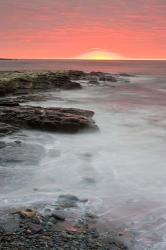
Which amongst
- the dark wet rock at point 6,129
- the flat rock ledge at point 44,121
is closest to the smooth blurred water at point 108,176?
the dark wet rock at point 6,129

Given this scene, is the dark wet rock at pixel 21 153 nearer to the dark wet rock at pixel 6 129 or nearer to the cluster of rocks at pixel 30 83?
the dark wet rock at pixel 6 129

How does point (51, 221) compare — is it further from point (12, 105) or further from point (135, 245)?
point (12, 105)

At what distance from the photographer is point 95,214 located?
308 inches

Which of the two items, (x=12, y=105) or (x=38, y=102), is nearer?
(x=12, y=105)

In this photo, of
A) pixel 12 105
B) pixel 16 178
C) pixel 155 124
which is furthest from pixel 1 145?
pixel 155 124

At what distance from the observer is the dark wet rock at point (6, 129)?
14901mm

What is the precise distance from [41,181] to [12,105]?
10894 millimetres

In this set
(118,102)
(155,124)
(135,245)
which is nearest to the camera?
(135,245)

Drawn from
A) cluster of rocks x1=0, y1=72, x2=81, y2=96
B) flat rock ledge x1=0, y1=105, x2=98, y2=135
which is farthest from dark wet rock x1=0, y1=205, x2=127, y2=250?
cluster of rocks x1=0, y1=72, x2=81, y2=96

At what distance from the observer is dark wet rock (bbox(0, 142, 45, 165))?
11659 mm

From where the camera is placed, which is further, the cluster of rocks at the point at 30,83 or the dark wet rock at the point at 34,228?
the cluster of rocks at the point at 30,83

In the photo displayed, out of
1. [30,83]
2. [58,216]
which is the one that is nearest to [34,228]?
[58,216]

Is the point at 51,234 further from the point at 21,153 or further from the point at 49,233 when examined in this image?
the point at 21,153

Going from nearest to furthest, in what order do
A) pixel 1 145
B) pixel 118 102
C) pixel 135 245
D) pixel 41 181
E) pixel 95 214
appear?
pixel 135 245 < pixel 95 214 < pixel 41 181 < pixel 1 145 < pixel 118 102
